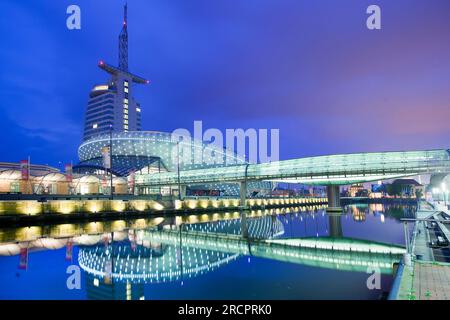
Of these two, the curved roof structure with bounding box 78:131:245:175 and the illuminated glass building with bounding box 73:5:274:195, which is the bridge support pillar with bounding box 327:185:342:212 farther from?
the curved roof structure with bounding box 78:131:245:175

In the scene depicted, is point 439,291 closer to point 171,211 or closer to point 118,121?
point 171,211

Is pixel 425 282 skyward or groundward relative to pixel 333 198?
skyward

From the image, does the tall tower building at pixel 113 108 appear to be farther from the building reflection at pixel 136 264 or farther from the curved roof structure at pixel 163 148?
the building reflection at pixel 136 264

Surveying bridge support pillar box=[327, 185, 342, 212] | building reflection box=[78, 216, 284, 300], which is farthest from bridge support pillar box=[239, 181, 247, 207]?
building reflection box=[78, 216, 284, 300]

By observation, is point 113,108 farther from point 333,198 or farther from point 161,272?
point 161,272

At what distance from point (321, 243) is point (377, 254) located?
279 inches

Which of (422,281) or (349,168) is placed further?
(349,168)

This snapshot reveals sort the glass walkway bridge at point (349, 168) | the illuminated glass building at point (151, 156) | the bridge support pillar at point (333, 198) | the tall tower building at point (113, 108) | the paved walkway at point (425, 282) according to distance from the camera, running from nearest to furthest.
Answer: the paved walkway at point (425, 282) → the glass walkway bridge at point (349, 168) → the bridge support pillar at point (333, 198) → the illuminated glass building at point (151, 156) → the tall tower building at point (113, 108)

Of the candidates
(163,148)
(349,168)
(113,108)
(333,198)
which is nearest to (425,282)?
(349,168)

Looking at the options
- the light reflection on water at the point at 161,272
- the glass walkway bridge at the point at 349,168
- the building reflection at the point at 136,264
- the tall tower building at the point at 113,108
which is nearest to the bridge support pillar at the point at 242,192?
the glass walkway bridge at the point at 349,168

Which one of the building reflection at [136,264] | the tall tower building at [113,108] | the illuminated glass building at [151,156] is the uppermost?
the tall tower building at [113,108]

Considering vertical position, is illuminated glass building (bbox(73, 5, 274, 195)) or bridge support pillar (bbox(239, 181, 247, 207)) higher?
illuminated glass building (bbox(73, 5, 274, 195))

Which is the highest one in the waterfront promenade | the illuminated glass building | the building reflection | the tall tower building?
the tall tower building
